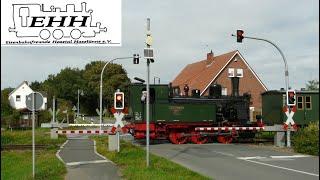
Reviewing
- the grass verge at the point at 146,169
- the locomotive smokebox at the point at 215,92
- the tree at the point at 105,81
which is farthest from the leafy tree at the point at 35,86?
the grass verge at the point at 146,169

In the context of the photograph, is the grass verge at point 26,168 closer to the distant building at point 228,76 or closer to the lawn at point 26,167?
the lawn at point 26,167

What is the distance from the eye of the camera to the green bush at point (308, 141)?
2204cm

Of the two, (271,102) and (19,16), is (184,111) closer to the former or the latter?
(271,102)

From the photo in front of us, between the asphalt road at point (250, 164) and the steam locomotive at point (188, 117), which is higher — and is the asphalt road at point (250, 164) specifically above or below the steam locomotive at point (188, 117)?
below

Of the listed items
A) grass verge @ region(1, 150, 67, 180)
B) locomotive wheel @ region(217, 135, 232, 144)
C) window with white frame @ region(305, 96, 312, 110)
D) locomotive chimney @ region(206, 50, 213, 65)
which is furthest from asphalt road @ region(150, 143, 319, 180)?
locomotive chimney @ region(206, 50, 213, 65)

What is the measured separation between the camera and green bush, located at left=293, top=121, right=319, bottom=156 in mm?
22039

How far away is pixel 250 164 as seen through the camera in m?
18.0

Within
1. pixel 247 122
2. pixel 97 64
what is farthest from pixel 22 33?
pixel 97 64

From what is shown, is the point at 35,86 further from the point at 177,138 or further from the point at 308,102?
the point at 308,102

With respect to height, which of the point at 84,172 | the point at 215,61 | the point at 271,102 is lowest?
the point at 84,172

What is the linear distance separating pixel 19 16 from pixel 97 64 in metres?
90.2

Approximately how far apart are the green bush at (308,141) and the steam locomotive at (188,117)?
21.8 ft

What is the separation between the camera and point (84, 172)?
15.2 m

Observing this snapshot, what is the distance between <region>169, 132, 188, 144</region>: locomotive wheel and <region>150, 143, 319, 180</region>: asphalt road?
19.3ft
